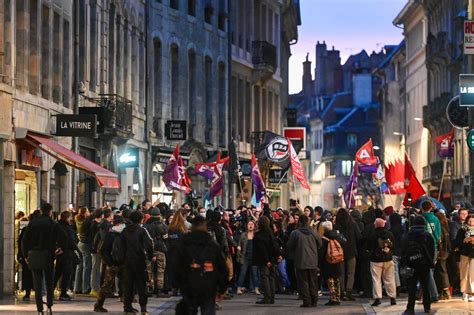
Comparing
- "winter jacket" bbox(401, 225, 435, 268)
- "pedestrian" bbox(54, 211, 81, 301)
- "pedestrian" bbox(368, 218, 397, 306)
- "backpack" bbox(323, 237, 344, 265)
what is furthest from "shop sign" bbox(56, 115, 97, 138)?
"winter jacket" bbox(401, 225, 435, 268)

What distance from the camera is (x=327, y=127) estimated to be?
150375 millimetres

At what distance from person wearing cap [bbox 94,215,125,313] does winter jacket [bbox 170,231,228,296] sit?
19.5ft

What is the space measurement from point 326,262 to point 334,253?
0.32 meters

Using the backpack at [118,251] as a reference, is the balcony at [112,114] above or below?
above

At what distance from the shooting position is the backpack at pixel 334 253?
1110 inches

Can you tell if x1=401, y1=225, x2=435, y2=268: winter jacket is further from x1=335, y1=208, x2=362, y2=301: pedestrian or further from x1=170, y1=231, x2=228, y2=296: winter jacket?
x1=170, y1=231, x2=228, y2=296: winter jacket

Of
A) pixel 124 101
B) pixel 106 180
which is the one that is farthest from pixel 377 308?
pixel 124 101

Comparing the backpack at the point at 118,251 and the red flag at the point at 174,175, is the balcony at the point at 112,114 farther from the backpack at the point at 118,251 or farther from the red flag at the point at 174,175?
the backpack at the point at 118,251

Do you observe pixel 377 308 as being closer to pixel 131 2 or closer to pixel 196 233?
pixel 196 233

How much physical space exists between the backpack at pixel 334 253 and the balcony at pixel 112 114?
Result: 354 inches

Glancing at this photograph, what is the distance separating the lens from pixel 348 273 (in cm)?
2941

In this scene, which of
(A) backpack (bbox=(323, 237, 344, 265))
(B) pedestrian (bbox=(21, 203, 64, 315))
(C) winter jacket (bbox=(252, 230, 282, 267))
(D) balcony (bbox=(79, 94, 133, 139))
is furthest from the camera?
(D) balcony (bbox=(79, 94, 133, 139))

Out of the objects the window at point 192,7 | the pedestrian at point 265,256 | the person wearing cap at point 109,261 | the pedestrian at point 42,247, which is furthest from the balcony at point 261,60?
the pedestrian at point 42,247

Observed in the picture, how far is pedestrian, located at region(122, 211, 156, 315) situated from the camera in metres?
23.1
